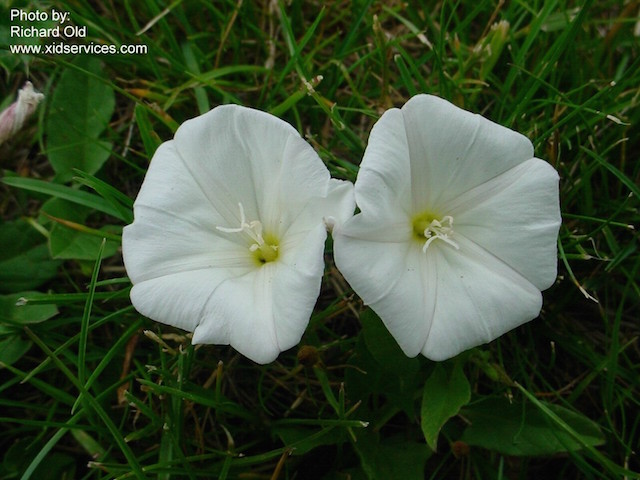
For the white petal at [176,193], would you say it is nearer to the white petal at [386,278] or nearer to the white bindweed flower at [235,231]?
the white bindweed flower at [235,231]

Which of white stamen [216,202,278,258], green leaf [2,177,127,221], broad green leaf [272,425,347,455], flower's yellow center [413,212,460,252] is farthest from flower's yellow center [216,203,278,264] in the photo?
green leaf [2,177,127,221]

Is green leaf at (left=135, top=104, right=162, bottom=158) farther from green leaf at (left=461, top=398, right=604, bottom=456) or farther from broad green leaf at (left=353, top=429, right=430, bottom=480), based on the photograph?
green leaf at (left=461, top=398, right=604, bottom=456)

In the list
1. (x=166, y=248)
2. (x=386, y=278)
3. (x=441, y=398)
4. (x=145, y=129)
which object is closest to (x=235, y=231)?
(x=166, y=248)

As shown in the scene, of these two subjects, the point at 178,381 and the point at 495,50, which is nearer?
the point at 178,381

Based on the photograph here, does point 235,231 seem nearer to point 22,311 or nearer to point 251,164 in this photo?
point 251,164

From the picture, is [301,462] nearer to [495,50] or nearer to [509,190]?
[509,190]

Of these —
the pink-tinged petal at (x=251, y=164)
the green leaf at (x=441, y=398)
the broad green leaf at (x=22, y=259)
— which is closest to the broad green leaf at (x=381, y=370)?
the green leaf at (x=441, y=398)

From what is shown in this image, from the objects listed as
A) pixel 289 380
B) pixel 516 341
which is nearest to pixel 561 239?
pixel 516 341
